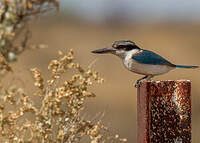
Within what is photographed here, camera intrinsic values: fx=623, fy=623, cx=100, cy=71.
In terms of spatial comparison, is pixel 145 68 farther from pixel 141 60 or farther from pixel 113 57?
pixel 113 57

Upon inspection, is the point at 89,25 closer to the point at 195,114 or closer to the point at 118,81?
the point at 118,81

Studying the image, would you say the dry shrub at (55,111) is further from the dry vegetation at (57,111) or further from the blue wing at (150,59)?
the blue wing at (150,59)

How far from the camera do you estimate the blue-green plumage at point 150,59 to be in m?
4.34

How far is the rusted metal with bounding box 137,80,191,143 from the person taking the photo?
3.24 meters

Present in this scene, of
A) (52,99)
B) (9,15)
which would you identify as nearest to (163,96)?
(52,99)

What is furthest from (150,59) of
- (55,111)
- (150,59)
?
(55,111)

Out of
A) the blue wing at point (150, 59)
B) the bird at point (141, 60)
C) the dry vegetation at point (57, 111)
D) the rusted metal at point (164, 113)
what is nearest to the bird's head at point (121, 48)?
the bird at point (141, 60)

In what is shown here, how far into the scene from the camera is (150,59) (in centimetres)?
436

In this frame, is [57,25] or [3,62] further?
[57,25]

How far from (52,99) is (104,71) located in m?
10.9

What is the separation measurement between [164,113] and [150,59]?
115 centimetres

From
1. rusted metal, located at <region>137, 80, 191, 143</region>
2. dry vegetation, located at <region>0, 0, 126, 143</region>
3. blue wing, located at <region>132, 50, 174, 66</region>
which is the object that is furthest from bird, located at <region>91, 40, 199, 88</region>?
rusted metal, located at <region>137, 80, 191, 143</region>

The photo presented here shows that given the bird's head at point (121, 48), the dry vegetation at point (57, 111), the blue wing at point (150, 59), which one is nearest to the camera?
the dry vegetation at point (57, 111)

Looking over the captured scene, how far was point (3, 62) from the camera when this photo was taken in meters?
4.23
